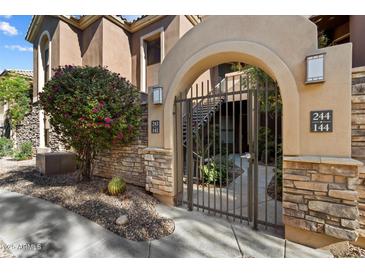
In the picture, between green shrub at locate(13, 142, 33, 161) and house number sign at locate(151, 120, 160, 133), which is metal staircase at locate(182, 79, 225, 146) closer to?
house number sign at locate(151, 120, 160, 133)

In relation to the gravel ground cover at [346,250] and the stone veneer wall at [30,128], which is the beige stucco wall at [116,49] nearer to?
the stone veneer wall at [30,128]

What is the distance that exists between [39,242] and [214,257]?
248cm

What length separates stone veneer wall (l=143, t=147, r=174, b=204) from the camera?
14.0 ft

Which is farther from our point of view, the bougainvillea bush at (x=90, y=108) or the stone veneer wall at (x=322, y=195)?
the bougainvillea bush at (x=90, y=108)

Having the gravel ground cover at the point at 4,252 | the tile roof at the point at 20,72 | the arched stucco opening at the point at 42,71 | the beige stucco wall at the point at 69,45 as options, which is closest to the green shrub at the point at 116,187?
the gravel ground cover at the point at 4,252

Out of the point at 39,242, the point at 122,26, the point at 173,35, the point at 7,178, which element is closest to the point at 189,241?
the point at 39,242

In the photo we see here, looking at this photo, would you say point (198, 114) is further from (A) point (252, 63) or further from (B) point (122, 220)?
(B) point (122, 220)

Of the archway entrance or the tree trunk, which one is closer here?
the archway entrance

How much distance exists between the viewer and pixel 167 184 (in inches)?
169

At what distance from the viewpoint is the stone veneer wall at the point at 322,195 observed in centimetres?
255

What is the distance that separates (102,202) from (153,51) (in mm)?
7922

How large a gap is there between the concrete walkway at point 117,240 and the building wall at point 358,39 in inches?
137

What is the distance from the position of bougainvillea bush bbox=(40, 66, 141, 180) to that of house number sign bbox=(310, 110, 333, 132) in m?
3.75

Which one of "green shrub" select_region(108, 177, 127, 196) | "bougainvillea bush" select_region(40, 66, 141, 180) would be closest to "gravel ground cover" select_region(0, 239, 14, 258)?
"green shrub" select_region(108, 177, 127, 196)
